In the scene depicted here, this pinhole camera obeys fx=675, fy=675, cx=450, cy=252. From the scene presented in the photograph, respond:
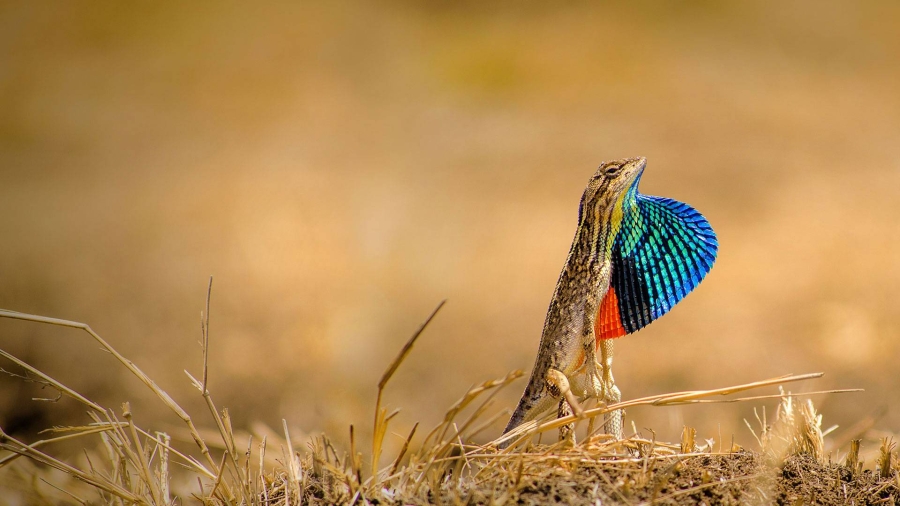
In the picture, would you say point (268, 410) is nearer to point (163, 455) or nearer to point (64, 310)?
point (64, 310)

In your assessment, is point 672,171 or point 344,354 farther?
point 672,171

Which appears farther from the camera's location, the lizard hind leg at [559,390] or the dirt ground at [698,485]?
the lizard hind leg at [559,390]

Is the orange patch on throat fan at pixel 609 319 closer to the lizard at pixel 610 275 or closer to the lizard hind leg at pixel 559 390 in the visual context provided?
the lizard at pixel 610 275

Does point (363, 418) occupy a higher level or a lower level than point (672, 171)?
lower

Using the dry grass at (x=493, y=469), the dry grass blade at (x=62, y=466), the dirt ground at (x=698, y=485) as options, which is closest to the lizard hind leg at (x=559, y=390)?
the dry grass at (x=493, y=469)

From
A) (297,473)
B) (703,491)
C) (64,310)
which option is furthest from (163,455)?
(64,310)

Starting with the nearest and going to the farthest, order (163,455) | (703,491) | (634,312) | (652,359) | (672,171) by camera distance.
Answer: (703,491), (163,455), (634,312), (652,359), (672,171)

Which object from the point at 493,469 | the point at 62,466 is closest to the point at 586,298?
the point at 493,469
